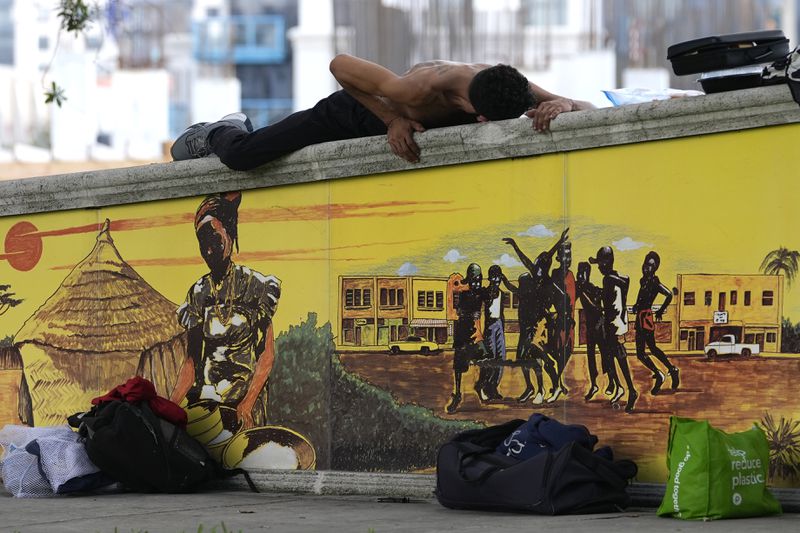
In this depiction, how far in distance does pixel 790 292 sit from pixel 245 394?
3.03m

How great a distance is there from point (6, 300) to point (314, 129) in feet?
8.96

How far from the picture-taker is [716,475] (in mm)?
4988

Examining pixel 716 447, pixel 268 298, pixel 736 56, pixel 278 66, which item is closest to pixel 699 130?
pixel 736 56

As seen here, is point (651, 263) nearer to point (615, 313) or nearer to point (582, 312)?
point (615, 313)

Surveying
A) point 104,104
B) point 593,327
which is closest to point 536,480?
point 593,327

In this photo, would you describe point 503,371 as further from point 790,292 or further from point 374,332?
point 790,292

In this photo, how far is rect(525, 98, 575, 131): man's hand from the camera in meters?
5.90

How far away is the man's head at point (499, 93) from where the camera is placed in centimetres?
603

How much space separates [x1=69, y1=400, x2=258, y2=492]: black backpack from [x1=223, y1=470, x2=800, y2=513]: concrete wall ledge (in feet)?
1.02

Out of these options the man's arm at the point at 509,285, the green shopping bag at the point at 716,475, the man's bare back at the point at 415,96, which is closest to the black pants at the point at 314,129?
the man's bare back at the point at 415,96

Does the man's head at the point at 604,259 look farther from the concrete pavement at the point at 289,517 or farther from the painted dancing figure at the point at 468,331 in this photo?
the concrete pavement at the point at 289,517

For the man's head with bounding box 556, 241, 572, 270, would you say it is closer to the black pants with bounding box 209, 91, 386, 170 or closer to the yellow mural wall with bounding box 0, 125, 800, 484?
the yellow mural wall with bounding box 0, 125, 800, 484

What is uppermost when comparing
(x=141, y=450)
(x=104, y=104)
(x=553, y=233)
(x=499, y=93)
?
(x=104, y=104)

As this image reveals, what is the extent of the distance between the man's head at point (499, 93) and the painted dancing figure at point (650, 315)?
990 mm
